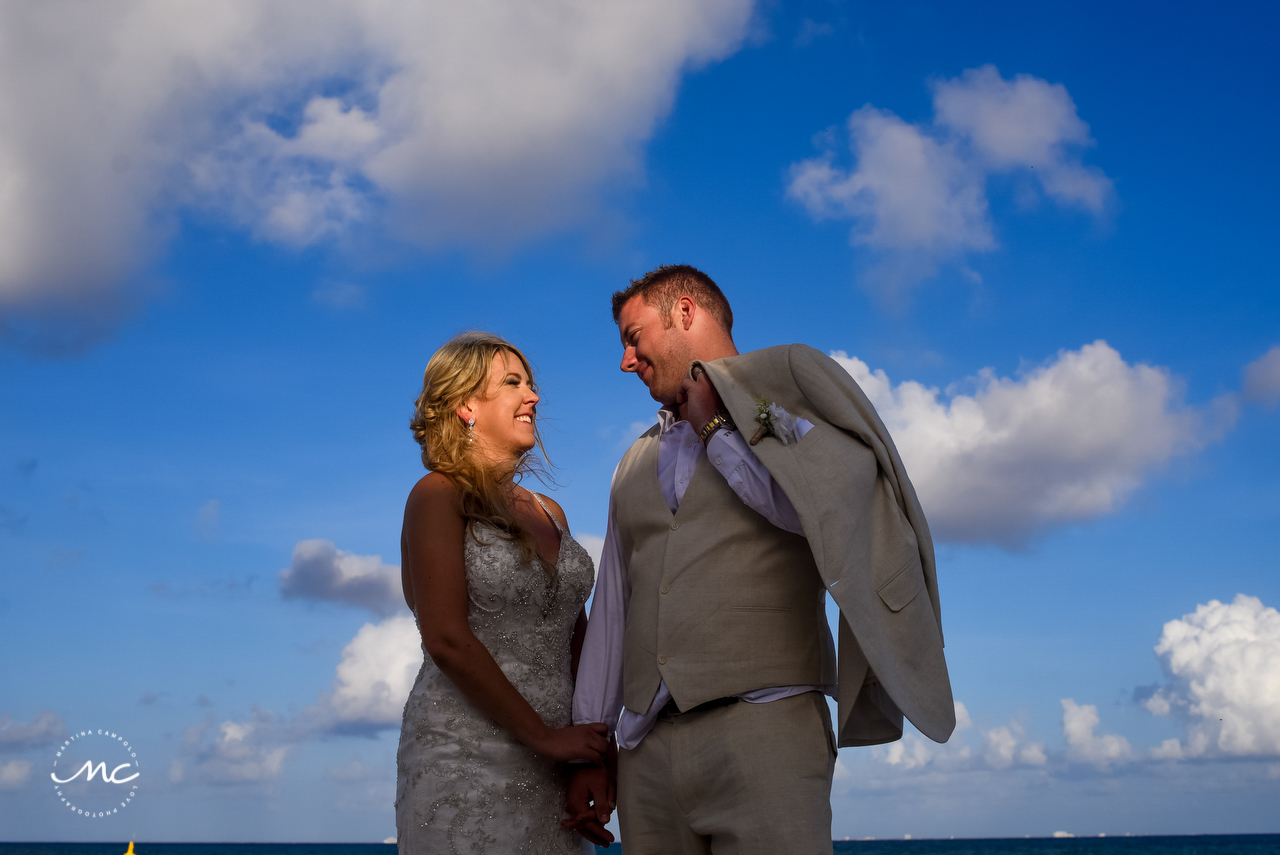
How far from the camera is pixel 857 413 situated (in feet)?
9.72

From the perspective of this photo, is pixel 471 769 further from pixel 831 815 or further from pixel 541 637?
pixel 831 815

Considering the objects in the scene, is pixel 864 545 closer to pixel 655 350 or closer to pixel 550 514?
pixel 655 350

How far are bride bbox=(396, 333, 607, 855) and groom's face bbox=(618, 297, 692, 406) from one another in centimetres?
60

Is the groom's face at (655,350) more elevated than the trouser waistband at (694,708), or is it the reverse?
the groom's face at (655,350)

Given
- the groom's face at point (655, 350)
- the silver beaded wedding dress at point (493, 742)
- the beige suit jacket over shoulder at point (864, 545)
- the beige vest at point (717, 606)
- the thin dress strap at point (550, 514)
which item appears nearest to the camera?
the beige suit jacket over shoulder at point (864, 545)

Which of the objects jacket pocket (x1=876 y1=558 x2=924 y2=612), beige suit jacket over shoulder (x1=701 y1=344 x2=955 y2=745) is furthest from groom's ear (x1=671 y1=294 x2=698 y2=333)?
jacket pocket (x1=876 y1=558 x2=924 y2=612)

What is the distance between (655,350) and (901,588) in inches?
51.7

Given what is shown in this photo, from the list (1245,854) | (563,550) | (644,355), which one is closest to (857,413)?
(644,355)

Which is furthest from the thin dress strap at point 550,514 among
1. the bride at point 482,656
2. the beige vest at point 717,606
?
the beige vest at point 717,606

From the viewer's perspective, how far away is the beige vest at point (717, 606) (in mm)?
2910

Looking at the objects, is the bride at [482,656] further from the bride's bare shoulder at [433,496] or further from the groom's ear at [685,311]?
the groom's ear at [685,311]

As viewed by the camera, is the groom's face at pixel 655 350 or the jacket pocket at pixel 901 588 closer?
the jacket pocket at pixel 901 588

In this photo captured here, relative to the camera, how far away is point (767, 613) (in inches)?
116

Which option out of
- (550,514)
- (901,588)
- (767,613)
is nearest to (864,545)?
(901,588)
